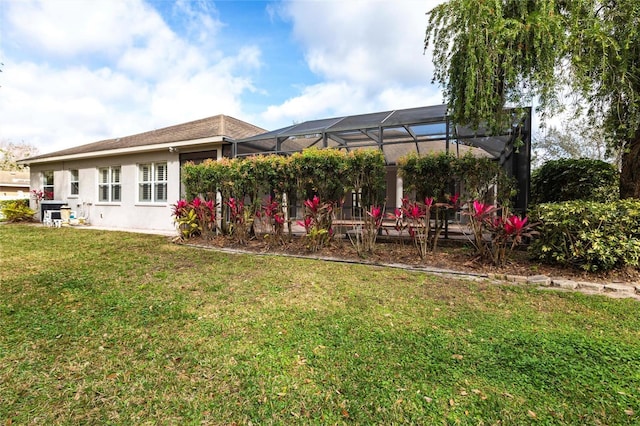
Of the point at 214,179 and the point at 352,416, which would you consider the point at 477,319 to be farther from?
the point at 214,179

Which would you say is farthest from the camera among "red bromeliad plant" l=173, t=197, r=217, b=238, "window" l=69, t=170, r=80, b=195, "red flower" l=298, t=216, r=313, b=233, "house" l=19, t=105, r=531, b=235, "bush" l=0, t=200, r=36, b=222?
"bush" l=0, t=200, r=36, b=222

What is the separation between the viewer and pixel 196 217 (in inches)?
313

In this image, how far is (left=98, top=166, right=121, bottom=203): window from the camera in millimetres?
12055

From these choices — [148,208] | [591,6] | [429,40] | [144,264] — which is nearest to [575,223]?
[591,6]

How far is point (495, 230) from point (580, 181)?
4.08 metres

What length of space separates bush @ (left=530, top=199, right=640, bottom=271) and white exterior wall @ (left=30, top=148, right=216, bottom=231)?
Answer: 358 inches

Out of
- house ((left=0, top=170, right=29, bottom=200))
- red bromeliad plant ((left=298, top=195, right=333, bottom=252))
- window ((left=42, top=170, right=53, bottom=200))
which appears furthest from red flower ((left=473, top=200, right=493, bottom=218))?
house ((left=0, top=170, right=29, bottom=200))

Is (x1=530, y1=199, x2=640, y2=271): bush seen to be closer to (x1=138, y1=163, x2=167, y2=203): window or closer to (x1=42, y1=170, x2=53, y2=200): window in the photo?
(x1=138, y1=163, x2=167, y2=203): window

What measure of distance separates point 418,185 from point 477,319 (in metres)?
3.52

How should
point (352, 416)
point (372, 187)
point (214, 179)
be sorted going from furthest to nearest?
point (214, 179), point (372, 187), point (352, 416)

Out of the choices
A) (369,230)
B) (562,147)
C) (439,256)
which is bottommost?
(439,256)

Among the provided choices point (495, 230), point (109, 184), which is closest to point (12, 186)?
point (109, 184)

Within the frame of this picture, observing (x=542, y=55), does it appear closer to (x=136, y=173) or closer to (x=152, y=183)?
(x=152, y=183)

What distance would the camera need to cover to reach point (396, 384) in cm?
216
